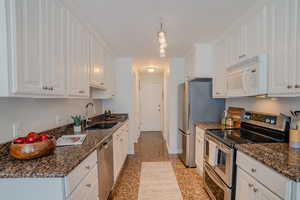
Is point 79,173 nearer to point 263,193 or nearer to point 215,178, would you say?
point 263,193

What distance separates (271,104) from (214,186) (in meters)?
1.21

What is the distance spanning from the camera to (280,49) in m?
1.38

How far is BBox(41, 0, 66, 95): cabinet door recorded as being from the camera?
125cm

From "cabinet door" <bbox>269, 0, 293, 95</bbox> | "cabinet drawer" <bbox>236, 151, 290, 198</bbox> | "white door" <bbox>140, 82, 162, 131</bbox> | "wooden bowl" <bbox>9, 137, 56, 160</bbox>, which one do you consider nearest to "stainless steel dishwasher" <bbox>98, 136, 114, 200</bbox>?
"wooden bowl" <bbox>9, 137, 56, 160</bbox>

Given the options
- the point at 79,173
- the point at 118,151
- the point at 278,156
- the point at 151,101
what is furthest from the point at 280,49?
the point at 151,101

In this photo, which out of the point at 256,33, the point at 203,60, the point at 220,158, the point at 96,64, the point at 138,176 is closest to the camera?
the point at 256,33

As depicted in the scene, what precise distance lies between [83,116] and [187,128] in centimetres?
196

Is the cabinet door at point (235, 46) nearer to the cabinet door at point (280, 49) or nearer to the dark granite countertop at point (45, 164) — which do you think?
the cabinet door at point (280, 49)

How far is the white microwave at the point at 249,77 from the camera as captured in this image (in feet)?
5.08

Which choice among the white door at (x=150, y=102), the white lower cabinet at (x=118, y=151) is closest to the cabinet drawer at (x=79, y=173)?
the white lower cabinet at (x=118, y=151)

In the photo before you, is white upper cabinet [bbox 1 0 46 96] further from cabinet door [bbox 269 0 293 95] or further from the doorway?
the doorway

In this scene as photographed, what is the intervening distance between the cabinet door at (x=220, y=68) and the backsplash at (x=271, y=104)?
13.1 inches

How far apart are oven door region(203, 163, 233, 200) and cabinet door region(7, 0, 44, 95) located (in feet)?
6.52

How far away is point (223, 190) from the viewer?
1635mm
